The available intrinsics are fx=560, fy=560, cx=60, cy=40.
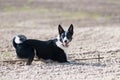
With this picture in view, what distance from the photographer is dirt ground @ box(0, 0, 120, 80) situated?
13.4m

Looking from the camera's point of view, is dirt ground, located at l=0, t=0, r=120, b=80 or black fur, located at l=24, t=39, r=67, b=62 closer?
dirt ground, located at l=0, t=0, r=120, b=80

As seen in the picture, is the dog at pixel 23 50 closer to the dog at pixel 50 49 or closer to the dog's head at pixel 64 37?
the dog at pixel 50 49

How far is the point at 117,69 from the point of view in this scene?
13.7m

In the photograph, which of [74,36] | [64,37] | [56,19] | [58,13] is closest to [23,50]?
[64,37]

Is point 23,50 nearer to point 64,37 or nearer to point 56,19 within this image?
point 64,37

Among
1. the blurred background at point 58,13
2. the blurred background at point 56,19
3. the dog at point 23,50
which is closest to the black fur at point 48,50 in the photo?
the dog at point 23,50

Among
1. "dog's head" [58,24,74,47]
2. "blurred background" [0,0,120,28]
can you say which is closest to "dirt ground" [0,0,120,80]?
"blurred background" [0,0,120,28]

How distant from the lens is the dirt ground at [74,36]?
1337 centimetres

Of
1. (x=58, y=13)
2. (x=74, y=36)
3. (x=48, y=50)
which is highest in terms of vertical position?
(x=58, y=13)

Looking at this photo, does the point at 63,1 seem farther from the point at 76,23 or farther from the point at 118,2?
the point at 76,23

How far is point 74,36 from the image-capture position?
69.2ft

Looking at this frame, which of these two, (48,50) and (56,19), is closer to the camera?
(48,50)

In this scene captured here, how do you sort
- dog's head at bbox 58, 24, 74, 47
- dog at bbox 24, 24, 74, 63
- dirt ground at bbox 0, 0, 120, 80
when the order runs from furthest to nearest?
1. dog at bbox 24, 24, 74, 63
2. dog's head at bbox 58, 24, 74, 47
3. dirt ground at bbox 0, 0, 120, 80

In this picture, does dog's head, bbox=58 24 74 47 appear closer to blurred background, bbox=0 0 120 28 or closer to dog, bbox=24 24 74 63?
dog, bbox=24 24 74 63
